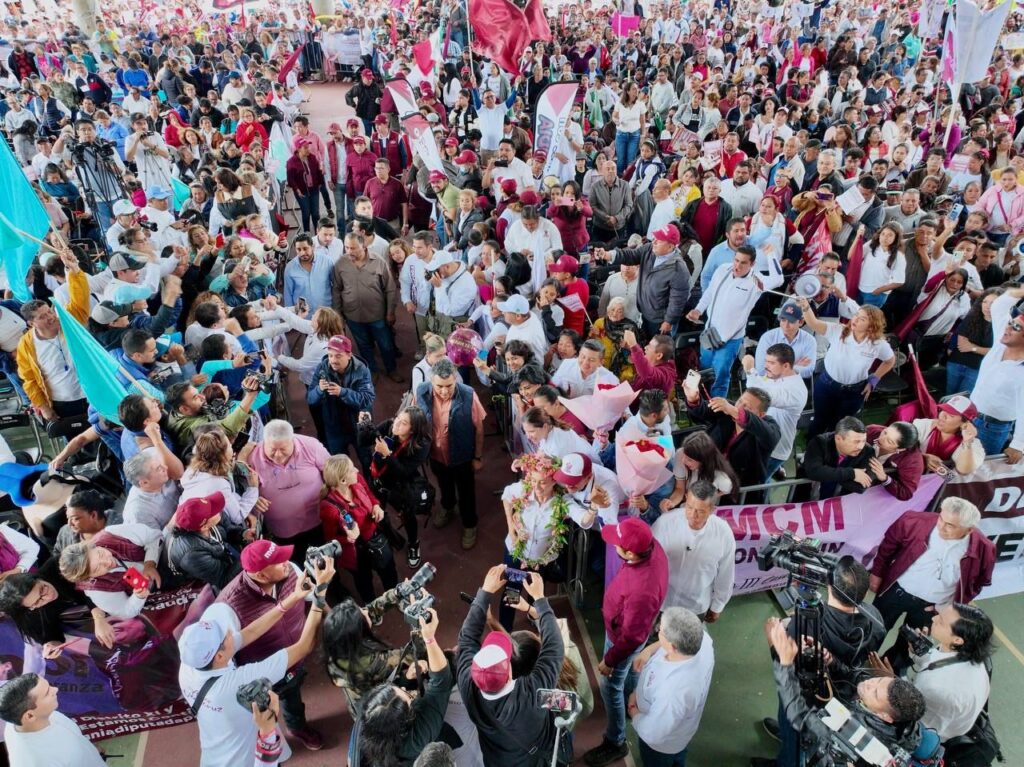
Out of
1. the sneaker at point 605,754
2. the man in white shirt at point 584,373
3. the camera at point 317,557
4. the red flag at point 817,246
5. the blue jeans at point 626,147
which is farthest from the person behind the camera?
the blue jeans at point 626,147

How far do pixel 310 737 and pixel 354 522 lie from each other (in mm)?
1373

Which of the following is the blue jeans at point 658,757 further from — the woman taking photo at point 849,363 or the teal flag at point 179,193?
the teal flag at point 179,193

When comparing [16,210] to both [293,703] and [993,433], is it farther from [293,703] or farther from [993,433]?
[993,433]

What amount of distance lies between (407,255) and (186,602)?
15.2 feet

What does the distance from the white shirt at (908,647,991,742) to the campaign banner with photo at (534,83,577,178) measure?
772 centimetres

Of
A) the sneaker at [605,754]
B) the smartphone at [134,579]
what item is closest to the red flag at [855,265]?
the sneaker at [605,754]

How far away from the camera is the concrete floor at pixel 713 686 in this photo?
427 cm

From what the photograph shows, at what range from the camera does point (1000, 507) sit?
498cm

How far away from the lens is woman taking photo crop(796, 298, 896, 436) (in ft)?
18.6

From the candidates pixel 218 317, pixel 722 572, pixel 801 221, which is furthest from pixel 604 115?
pixel 722 572

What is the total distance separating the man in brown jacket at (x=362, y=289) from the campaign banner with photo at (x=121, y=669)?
3.91 metres

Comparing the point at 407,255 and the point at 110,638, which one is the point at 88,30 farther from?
the point at 110,638

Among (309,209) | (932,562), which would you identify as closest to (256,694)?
(932,562)

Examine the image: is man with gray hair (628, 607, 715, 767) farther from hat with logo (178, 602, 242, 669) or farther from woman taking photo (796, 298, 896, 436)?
woman taking photo (796, 298, 896, 436)
